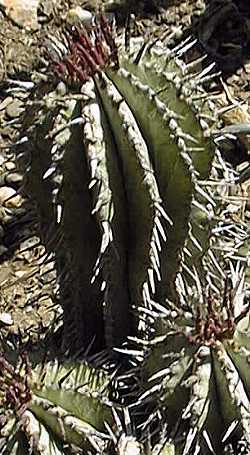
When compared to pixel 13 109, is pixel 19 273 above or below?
below

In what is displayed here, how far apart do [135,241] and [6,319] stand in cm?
101

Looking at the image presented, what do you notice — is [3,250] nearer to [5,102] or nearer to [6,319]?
[6,319]

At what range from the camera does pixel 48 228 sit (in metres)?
2.07

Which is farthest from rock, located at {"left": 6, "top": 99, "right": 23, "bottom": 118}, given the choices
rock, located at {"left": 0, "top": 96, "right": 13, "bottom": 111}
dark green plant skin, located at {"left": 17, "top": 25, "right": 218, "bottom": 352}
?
dark green plant skin, located at {"left": 17, "top": 25, "right": 218, "bottom": 352}

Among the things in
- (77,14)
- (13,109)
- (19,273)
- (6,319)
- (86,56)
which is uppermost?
(77,14)

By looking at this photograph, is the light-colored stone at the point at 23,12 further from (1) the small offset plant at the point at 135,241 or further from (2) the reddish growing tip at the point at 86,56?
(2) the reddish growing tip at the point at 86,56

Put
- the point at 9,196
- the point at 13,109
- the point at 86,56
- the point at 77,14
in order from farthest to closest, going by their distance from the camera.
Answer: the point at 77,14 → the point at 13,109 → the point at 9,196 → the point at 86,56

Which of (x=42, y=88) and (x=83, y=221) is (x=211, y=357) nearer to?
(x=83, y=221)

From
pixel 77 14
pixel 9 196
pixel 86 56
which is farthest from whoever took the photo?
pixel 77 14

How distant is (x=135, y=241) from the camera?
2008mm

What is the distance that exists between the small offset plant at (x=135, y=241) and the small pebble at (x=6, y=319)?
864 millimetres

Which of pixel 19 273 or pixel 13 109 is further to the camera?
pixel 13 109

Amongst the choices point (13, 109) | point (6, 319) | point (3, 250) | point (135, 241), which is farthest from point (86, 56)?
point (13, 109)

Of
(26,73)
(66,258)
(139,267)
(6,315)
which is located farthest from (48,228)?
(26,73)
